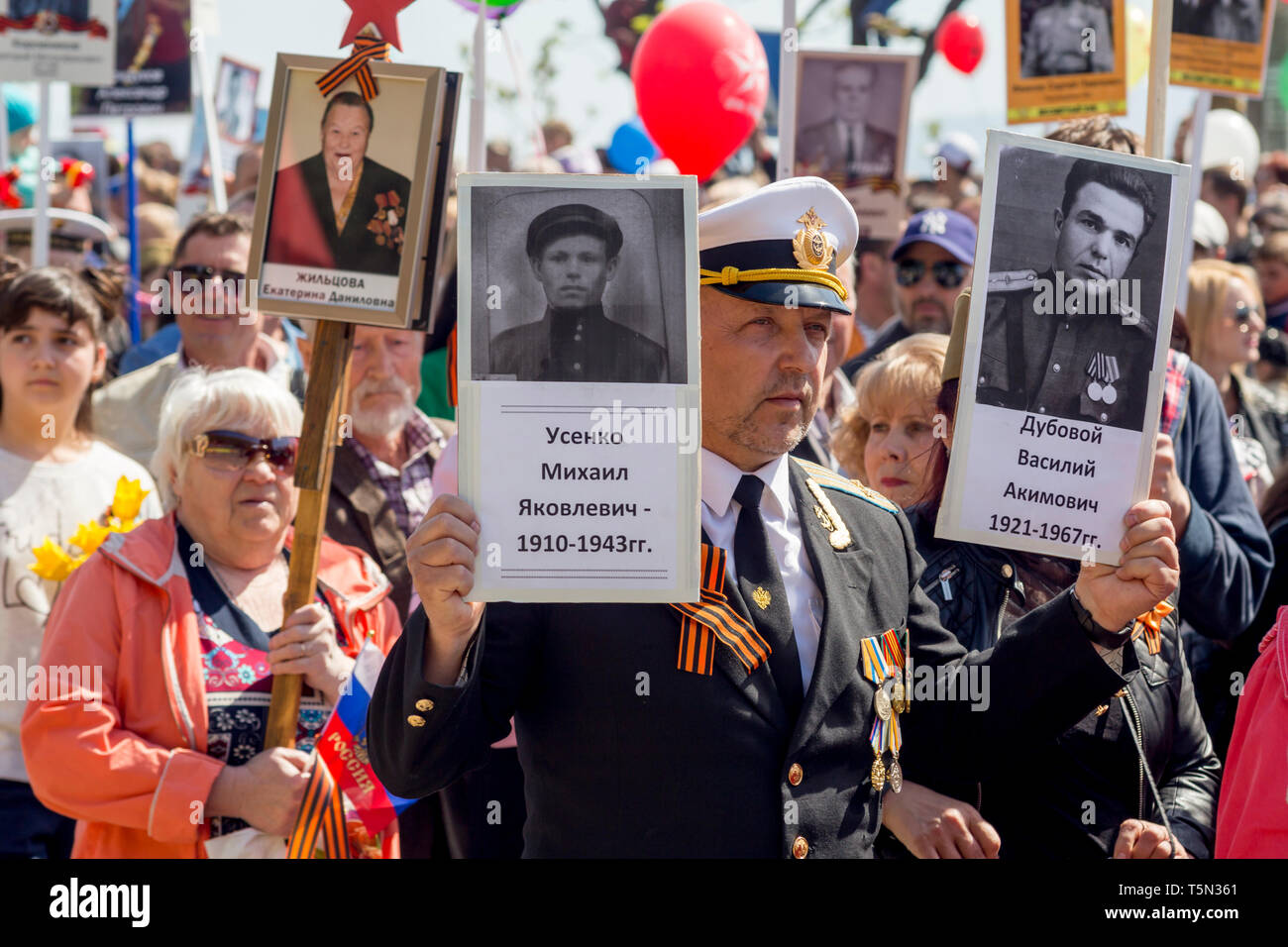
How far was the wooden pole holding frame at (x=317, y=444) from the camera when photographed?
11.0ft

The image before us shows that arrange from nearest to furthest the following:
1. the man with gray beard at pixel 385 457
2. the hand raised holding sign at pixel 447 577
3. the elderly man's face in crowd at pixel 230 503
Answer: the hand raised holding sign at pixel 447 577 → the elderly man's face in crowd at pixel 230 503 → the man with gray beard at pixel 385 457

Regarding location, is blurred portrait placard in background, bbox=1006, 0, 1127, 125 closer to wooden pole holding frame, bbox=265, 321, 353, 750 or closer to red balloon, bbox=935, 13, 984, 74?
wooden pole holding frame, bbox=265, 321, 353, 750

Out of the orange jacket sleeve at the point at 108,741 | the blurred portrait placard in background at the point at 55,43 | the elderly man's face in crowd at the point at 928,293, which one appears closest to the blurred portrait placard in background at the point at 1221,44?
the elderly man's face in crowd at the point at 928,293

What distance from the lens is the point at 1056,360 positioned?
256 centimetres

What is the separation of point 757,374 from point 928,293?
10.9 ft

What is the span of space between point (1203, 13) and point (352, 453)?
3435 mm

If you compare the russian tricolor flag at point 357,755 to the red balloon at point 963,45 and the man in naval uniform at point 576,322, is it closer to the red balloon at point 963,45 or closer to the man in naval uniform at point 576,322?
the man in naval uniform at point 576,322

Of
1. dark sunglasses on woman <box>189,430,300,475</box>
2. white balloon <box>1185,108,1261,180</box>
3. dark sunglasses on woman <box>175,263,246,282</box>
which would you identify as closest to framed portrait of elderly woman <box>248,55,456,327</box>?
dark sunglasses on woman <box>189,430,300,475</box>

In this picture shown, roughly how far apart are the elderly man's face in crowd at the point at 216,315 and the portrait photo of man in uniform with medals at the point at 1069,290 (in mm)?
3431

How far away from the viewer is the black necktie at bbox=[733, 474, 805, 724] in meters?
2.56

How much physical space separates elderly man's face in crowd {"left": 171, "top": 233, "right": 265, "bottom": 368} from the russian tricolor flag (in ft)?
7.03

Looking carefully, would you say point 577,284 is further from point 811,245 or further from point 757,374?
point 811,245

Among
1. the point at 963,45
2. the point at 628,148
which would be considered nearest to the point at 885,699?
the point at 628,148

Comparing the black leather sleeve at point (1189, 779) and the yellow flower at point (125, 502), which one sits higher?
the yellow flower at point (125, 502)
